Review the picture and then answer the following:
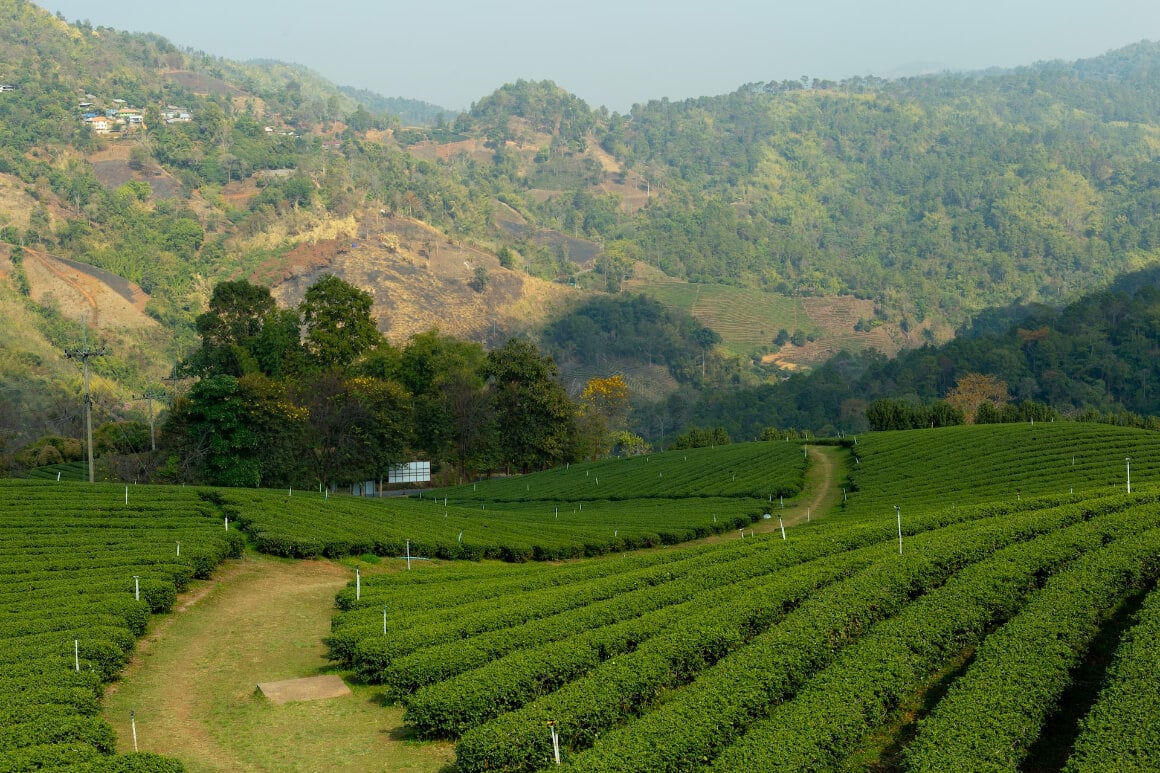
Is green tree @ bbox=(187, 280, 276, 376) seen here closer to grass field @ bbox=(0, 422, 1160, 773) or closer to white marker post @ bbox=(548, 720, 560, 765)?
grass field @ bbox=(0, 422, 1160, 773)

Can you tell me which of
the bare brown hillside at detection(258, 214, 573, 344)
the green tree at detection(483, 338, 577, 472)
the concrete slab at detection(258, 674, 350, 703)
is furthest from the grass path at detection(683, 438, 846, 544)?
the bare brown hillside at detection(258, 214, 573, 344)

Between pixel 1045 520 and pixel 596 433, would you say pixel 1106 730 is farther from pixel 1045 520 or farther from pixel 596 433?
pixel 596 433

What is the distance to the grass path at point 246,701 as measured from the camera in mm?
19094

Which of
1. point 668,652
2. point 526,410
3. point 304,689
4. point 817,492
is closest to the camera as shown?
point 668,652

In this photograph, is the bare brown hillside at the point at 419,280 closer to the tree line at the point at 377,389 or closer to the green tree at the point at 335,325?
the tree line at the point at 377,389

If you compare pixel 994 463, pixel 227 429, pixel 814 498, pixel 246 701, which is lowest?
pixel 246 701

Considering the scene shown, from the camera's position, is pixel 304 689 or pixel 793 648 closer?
pixel 793 648

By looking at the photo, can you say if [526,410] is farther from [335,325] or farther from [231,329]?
[231,329]

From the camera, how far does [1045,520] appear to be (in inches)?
1117

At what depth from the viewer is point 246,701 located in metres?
22.2

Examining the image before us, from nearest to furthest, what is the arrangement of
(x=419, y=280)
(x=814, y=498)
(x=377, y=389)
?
(x=814, y=498), (x=377, y=389), (x=419, y=280)

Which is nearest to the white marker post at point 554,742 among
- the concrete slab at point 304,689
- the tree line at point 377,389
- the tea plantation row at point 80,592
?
the tea plantation row at point 80,592

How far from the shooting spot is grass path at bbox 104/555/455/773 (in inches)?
752

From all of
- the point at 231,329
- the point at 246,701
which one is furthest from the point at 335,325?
the point at 246,701
